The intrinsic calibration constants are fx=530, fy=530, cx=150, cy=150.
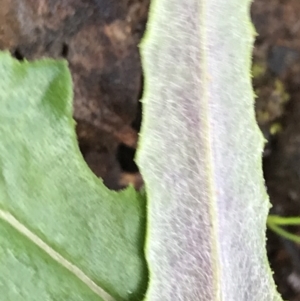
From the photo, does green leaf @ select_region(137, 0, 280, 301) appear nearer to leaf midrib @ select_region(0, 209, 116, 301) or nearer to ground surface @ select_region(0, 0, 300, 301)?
leaf midrib @ select_region(0, 209, 116, 301)

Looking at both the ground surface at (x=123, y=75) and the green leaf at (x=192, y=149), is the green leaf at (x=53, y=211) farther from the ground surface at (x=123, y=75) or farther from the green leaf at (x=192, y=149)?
the ground surface at (x=123, y=75)

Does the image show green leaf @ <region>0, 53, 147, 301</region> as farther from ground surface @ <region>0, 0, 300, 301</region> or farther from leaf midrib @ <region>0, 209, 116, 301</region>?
ground surface @ <region>0, 0, 300, 301</region>

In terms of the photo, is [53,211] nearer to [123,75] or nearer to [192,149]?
[192,149]

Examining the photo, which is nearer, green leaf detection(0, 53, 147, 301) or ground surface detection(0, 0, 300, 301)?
green leaf detection(0, 53, 147, 301)

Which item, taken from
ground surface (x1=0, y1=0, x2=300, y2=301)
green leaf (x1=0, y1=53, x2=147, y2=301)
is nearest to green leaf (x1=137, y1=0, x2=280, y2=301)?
green leaf (x1=0, y1=53, x2=147, y2=301)

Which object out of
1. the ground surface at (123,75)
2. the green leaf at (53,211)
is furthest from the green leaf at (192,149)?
the ground surface at (123,75)

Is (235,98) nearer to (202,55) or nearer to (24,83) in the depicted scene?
(202,55)

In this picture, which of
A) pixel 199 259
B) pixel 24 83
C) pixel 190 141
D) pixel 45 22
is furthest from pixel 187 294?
pixel 45 22
